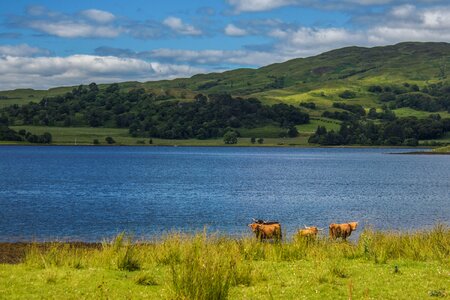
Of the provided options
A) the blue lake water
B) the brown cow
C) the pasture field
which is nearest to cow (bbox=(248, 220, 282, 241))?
the brown cow

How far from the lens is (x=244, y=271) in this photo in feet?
61.8

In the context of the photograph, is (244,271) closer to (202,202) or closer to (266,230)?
(266,230)

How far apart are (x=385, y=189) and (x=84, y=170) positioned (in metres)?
71.1

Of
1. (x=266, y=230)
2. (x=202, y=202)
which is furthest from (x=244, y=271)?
(x=202, y=202)

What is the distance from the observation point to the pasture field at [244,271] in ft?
52.2

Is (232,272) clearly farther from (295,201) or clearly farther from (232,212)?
(295,201)

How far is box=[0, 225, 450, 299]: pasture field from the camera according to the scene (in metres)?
15.9

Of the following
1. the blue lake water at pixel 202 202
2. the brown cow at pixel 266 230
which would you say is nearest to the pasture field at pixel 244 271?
the blue lake water at pixel 202 202

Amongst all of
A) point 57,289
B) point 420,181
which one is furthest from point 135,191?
point 57,289

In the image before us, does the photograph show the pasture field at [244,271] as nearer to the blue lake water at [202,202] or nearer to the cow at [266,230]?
the blue lake water at [202,202]

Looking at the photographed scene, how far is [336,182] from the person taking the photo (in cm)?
10500

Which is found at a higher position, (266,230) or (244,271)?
(244,271)

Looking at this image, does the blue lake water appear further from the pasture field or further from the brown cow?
the pasture field

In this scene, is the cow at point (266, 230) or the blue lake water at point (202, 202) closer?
the cow at point (266, 230)
